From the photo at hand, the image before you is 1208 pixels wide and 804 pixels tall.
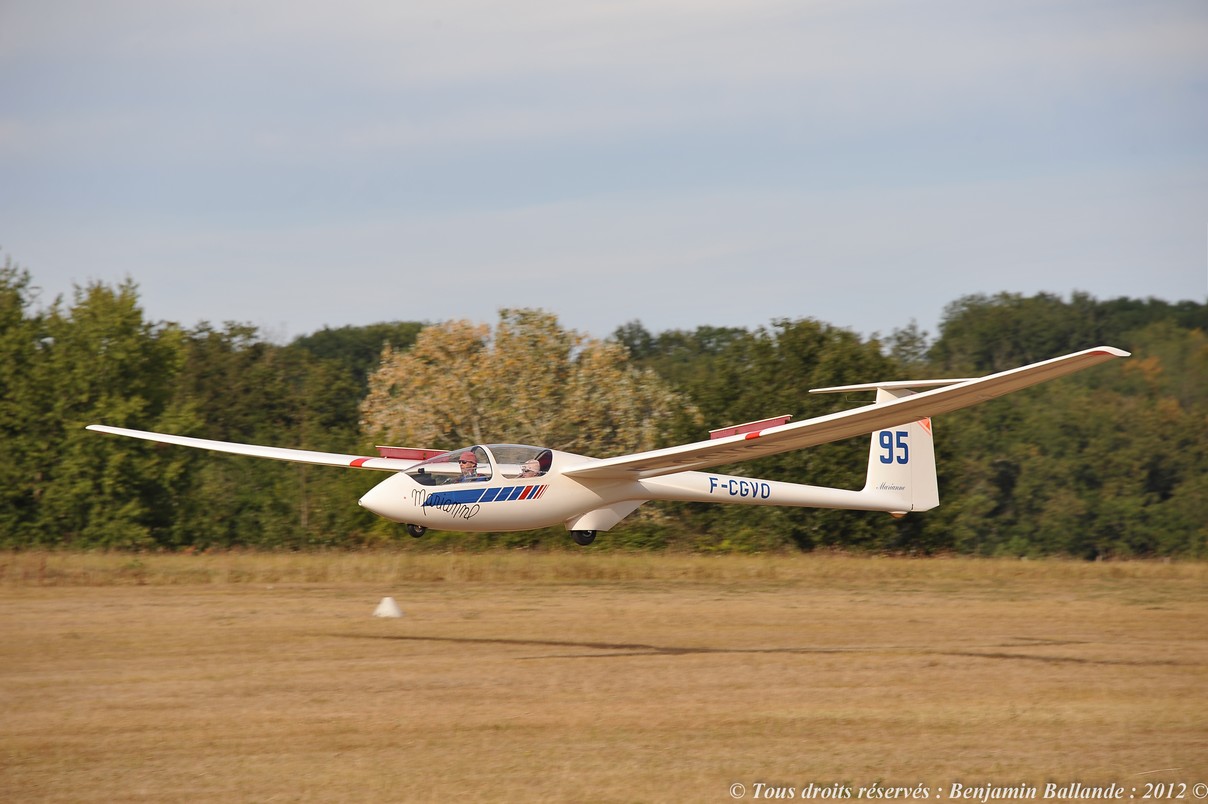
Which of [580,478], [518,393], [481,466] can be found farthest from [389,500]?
[518,393]

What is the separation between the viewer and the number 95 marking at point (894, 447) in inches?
687

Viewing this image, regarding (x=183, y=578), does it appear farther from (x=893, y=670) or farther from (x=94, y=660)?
(x=893, y=670)

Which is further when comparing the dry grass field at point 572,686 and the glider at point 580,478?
the glider at point 580,478

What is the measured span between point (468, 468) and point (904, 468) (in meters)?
7.45

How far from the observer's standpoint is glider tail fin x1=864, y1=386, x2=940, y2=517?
17.4m

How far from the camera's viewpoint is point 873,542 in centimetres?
3841

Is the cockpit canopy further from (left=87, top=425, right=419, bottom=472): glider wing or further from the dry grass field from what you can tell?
the dry grass field

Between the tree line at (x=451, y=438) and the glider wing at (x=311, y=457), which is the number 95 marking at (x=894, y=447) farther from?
the tree line at (x=451, y=438)

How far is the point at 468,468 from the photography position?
42.9ft

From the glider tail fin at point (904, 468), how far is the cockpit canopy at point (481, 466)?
247 inches

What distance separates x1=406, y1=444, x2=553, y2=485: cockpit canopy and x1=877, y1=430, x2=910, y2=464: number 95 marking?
6.34 metres

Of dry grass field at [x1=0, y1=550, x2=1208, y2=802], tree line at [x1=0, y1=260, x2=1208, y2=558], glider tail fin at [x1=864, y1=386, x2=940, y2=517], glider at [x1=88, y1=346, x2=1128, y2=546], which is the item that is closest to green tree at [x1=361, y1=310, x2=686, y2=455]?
tree line at [x1=0, y1=260, x2=1208, y2=558]

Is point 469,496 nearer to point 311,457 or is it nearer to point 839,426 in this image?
point 311,457

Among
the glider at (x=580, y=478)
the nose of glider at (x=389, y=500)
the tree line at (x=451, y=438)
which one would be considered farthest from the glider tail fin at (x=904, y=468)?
the tree line at (x=451, y=438)
